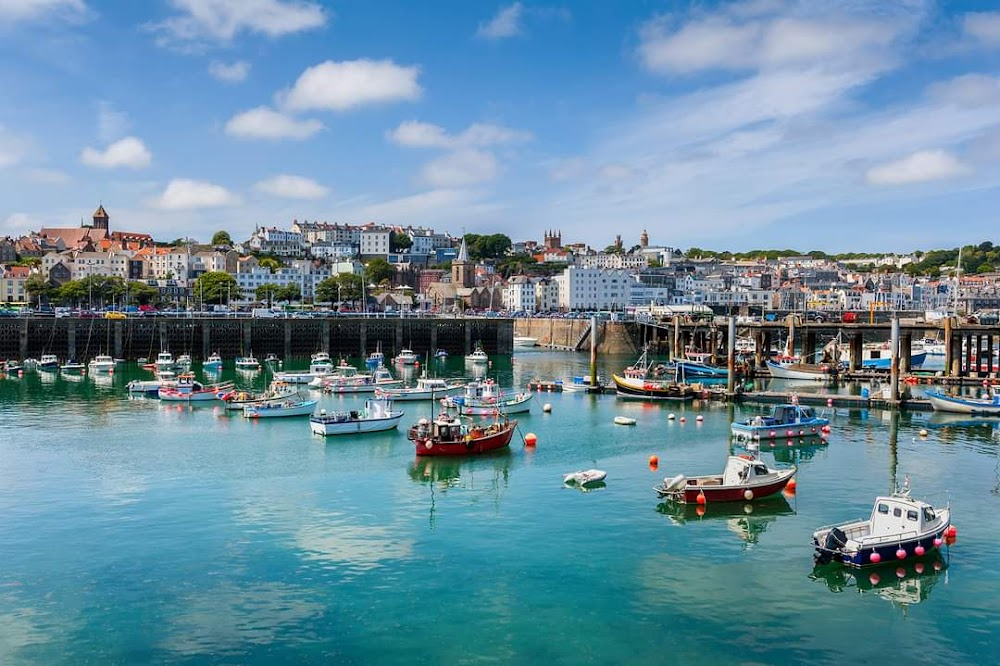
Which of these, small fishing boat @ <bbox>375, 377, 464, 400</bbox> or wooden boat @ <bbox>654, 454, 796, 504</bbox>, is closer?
wooden boat @ <bbox>654, 454, 796, 504</bbox>

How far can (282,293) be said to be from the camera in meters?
185

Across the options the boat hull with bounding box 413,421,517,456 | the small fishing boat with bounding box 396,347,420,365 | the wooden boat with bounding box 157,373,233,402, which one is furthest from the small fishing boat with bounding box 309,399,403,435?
the small fishing boat with bounding box 396,347,420,365

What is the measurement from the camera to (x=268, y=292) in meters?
183

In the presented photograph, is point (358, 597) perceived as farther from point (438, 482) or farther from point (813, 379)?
point (813, 379)

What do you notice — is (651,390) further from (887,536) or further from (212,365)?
(212,365)

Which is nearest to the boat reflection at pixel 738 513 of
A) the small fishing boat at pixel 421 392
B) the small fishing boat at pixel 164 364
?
the small fishing boat at pixel 421 392

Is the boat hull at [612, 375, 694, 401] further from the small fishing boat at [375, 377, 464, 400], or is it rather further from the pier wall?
the pier wall

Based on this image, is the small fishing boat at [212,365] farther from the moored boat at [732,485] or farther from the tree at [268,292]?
the tree at [268,292]

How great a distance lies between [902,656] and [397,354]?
92888 mm

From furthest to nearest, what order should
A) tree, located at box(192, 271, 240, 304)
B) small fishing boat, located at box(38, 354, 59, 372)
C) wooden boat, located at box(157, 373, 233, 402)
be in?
tree, located at box(192, 271, 240, 304) → small fishing boat, located at box(38, 354, 59, 372) → wooden boat, located at box(157, 373, 233, 402)

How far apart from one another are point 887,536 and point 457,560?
43.2 ft

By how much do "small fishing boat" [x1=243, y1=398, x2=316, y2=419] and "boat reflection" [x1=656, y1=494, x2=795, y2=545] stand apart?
30619mm

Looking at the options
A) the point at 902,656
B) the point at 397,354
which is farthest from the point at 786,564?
the point at 397,354

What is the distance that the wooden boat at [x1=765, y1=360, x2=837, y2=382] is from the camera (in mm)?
80088
